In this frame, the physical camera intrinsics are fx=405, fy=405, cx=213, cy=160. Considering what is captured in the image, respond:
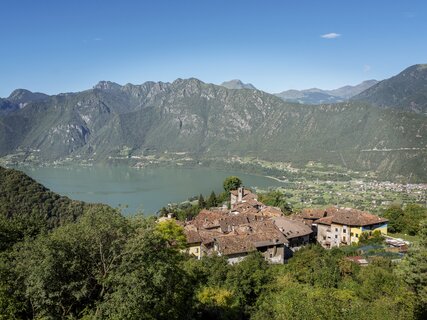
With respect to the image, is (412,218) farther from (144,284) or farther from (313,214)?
(144,284)

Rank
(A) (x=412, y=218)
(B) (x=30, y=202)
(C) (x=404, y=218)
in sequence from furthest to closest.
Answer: (B) (x=30, y=202)
(C) (x=404, y=218)
(A) (x=412, y=218)

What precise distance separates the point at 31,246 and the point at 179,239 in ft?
72.3

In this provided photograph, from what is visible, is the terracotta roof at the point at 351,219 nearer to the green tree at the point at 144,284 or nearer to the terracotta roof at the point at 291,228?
the terracotta roof at the point at 291,228

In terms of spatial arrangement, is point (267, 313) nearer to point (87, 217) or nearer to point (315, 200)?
point (87, 217)

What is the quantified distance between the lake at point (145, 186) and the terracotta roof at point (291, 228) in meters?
54.7

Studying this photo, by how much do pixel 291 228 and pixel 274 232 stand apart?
4678 millimetres

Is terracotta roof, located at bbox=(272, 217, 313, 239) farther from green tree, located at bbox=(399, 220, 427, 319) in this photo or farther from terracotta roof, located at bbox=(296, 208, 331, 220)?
green tree, located at bbox=(399, 220, 427, 319)

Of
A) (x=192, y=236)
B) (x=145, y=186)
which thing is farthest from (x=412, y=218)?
(x=145, y=186)

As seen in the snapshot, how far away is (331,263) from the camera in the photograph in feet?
91.5

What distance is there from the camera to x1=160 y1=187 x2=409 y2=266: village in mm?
36094

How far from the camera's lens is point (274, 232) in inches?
1537

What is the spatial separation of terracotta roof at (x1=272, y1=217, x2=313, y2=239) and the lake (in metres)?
54.7

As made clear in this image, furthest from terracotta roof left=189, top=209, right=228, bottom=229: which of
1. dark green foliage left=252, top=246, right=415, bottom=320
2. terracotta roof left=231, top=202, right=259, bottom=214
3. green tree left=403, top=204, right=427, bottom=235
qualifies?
green tree left=403, top=204, right=427, bottom=235

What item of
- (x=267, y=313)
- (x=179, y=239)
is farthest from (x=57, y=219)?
(x=267, y=313)
